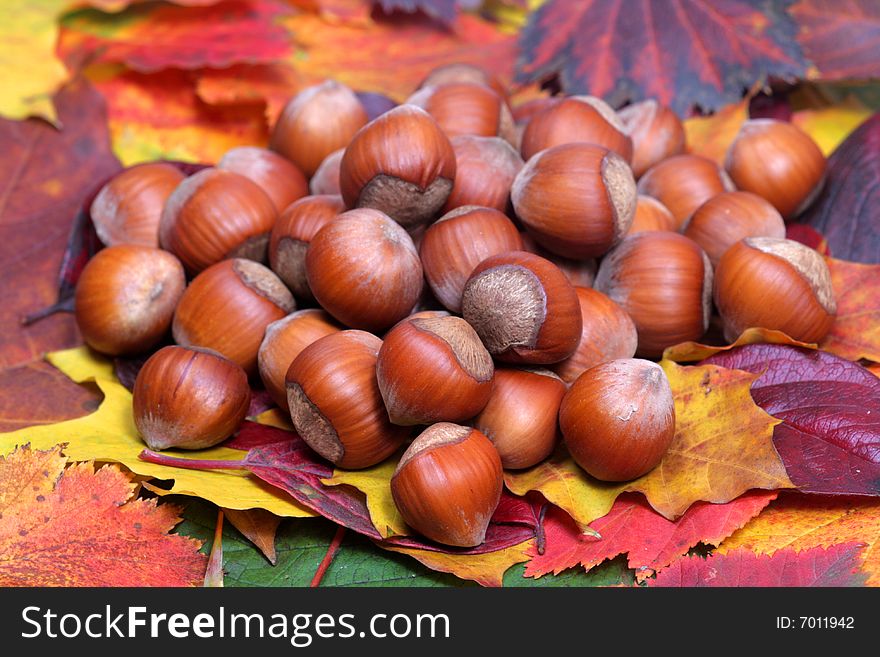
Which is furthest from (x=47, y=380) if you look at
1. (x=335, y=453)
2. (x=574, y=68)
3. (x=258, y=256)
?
(x=574, y=68)

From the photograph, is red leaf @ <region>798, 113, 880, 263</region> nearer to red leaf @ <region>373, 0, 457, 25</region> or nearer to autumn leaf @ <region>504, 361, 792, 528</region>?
autumn leaf @ <region>504, 361, 792, 528</region>

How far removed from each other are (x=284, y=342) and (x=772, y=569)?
0.67 meters

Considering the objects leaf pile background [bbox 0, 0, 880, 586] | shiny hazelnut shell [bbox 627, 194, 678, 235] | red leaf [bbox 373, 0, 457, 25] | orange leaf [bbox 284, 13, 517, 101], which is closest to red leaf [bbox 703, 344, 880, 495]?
leaf pile background [bbox 0, 0, 880, 586]

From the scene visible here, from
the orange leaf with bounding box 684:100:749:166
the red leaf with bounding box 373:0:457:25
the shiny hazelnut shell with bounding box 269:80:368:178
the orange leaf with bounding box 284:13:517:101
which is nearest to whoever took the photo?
the shiny hazelnut shell with bounding box 269:80:368:178

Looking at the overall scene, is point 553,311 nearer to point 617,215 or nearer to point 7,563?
point 617,215

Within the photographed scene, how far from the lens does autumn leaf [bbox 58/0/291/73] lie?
182cm

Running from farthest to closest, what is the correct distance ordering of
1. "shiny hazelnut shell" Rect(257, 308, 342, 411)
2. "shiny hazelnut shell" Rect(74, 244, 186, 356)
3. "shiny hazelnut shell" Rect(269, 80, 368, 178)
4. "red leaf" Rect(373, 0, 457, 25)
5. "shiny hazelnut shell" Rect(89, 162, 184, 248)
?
"red leaf" Rect(373, 0, 457, 25) → "shiny hazelnut shell" Rect(269, 80, 368, 178) → "shiny hazelnut shell" Rect(89, 162, 184, 248) → "shiny hazelnut shell" Rect(74, 244, 186, 356) → "shiny hazelnut shell" Rect(257, 308, 342, 411)

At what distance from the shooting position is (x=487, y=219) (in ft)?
3.91

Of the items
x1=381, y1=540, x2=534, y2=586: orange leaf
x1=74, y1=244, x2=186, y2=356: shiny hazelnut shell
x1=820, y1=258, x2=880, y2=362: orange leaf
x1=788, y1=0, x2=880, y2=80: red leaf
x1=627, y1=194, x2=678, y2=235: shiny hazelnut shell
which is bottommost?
x1=381, y1=540, x2=534, y2=586: orange leaf

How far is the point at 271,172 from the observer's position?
1425 millimetres

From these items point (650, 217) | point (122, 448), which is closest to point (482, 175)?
point (650, 217)

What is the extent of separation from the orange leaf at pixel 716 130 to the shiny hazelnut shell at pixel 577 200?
0.50 m

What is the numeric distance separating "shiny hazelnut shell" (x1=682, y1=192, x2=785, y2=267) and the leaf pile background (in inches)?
5.5
